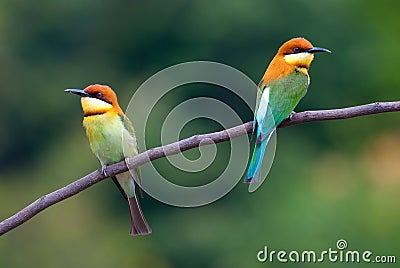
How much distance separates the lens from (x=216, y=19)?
1046cm

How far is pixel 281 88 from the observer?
3104 mm

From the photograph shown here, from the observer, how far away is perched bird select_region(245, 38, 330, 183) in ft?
9.71

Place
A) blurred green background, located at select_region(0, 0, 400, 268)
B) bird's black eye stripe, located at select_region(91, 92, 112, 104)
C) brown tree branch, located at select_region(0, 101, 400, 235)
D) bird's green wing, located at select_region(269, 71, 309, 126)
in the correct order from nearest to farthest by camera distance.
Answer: brown tree branch, located at select_region(0, 101, 400, 235), bird's green wing, located at select_region(269, 71, 309, 126), bird's black eye stripe, located at select_region(91, 92, 112, 104), blurred green background, located at select_region(0, 0, 400, 268)

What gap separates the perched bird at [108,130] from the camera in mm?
3127

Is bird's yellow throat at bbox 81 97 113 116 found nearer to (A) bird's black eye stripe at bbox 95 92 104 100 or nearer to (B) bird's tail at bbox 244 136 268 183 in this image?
(A) bird's black eye stripe at bbox 95 92 104 100

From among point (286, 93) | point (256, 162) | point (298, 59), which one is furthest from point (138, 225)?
point (298, 59)

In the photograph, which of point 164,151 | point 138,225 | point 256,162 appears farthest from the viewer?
point 138,225

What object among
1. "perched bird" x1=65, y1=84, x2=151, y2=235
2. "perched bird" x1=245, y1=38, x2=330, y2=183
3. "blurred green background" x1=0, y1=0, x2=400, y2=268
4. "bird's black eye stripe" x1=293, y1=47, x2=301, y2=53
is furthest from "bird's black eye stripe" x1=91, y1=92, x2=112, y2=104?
"blurred green background" x1=0, y1=0, x2=400, y2=268

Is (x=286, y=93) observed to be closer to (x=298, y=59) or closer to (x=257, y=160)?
(x=298, y=59)

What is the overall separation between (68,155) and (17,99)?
162 centimetres

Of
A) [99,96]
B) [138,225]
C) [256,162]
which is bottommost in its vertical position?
[138,225]

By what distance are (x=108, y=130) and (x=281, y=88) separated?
1.83ft

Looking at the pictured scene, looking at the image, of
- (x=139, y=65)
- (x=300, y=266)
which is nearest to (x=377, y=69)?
(x=139, y=65)

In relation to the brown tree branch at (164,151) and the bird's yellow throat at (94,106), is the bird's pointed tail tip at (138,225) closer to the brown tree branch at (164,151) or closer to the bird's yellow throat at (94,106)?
the bird's yellow throat at (94,106)
